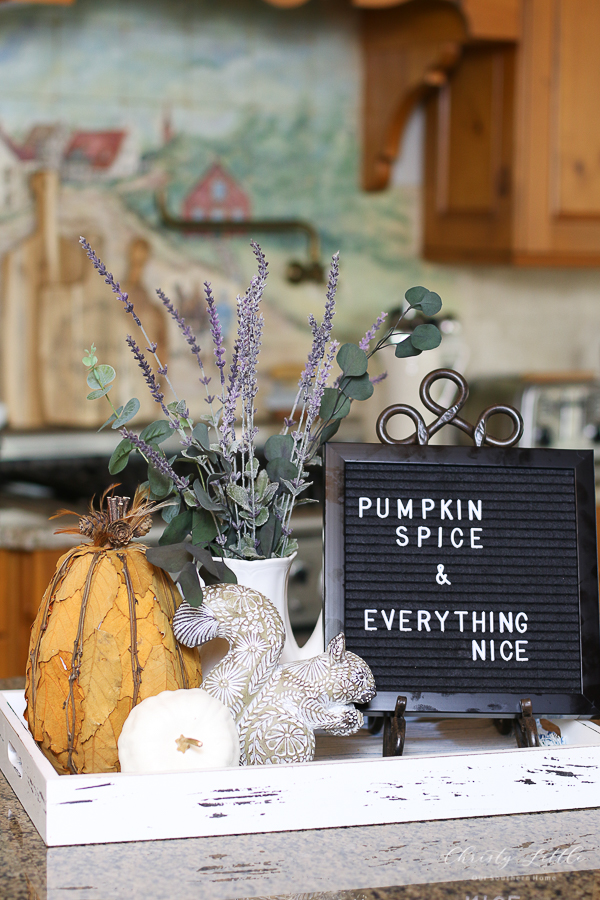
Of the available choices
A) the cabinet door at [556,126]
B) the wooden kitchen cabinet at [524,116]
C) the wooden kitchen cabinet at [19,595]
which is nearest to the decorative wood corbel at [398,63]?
the wooden kitchen cabinet at [524,116]

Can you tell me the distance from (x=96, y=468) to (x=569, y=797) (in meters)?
1.75

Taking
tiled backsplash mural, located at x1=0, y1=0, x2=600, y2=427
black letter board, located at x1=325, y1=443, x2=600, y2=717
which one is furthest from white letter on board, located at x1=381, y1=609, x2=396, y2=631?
tiled backsplash mural, located at x1=0, y1=0, x2=600, y2=427

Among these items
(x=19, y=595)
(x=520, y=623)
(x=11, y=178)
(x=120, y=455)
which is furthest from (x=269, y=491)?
(x=11, y=178)

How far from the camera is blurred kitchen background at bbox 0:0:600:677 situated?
2428 millimetres

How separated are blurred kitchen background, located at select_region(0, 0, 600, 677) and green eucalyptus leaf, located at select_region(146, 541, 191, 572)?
1473mm

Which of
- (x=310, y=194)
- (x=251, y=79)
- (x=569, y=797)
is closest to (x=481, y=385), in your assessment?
(x=310, y=194)

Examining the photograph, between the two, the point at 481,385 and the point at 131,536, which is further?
the point at 481,385

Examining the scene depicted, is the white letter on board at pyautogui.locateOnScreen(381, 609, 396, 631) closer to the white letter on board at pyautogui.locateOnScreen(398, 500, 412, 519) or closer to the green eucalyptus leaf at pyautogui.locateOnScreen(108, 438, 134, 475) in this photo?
the white letter on board at pyautogui.locateOnScreen(398, 500, 412, 519)

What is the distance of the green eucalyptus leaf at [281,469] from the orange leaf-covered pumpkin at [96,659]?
5.3 inches

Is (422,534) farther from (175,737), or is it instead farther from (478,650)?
(175,737)

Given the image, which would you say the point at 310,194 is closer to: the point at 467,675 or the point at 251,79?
the point at 251,79

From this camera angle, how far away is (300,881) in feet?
2.01

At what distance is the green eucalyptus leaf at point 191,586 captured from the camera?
0.73m

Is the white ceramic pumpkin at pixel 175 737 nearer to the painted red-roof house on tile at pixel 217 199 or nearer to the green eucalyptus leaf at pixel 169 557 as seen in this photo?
the green eucalyptus leaf at pixel 169 557
